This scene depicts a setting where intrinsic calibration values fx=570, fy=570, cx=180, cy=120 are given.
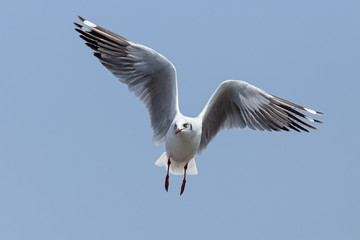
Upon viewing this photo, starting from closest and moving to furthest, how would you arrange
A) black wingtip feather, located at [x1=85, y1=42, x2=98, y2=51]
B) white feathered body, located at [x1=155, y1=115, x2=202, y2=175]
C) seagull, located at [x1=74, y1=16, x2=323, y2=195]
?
1. white feathered body, located at [x1=155, y1=115, x2=202, y2=175]
2. seagull, located at [x1=74, y1=16, x2=323, y2=195]
3. black wingtip feather, located at [x1=85, y1=42, x2=98, y2=51]

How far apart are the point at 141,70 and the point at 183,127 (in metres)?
1.26

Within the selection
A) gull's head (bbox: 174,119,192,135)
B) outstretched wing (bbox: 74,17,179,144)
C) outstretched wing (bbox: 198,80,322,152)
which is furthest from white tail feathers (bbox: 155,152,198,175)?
gull's head (bbox: 174,119,192,135)

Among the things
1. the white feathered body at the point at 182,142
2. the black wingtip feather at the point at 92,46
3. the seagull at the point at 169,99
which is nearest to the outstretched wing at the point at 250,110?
the seagull at the point at 169,99

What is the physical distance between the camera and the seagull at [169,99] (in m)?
7.87

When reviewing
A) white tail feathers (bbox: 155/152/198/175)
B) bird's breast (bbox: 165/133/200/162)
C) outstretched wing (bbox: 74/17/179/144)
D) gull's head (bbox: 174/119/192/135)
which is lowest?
white tail feathers (bbox: 155/152/198/175)

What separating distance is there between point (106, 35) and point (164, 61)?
3.44ft

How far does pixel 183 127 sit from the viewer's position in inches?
285

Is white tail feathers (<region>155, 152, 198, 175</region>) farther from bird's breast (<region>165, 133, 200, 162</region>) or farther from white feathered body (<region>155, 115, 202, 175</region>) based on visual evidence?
bird's breast (<region>165, 133, 200, 162</region>)

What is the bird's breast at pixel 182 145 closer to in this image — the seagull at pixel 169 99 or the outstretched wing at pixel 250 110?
the seagull at pixel 169 99

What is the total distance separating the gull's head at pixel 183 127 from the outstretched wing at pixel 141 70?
1.92ft

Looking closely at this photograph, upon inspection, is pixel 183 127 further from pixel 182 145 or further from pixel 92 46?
pixel 92 46

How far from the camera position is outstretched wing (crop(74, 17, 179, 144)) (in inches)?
311

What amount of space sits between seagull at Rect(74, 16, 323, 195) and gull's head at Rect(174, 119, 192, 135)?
426 millimetres

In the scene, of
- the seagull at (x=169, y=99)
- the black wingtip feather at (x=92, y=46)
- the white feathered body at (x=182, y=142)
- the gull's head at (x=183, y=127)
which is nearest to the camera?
the gull's head at (x=183, y=127)
